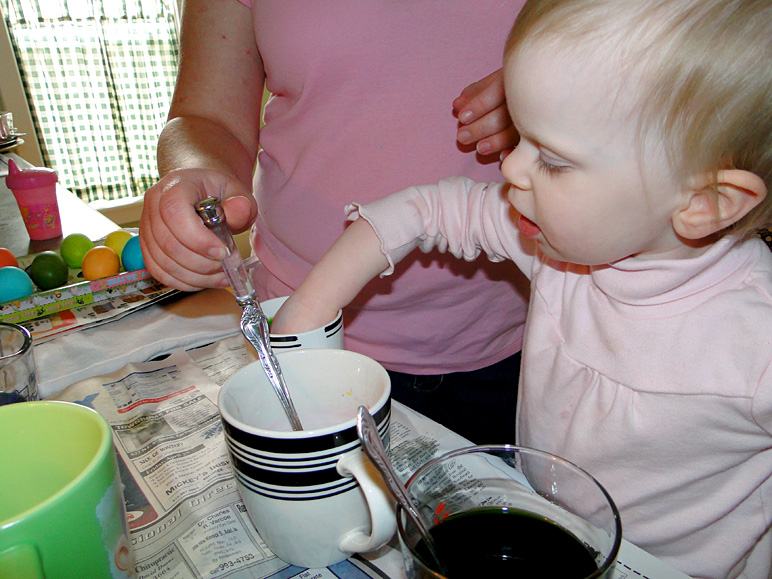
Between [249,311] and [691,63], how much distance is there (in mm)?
399

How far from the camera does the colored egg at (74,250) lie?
1.14 m

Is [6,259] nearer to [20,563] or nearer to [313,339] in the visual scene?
[313,339]

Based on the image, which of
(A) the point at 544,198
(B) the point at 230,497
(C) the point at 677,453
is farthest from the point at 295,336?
(C) the point at 677,453

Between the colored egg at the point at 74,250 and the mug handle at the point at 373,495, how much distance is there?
3.07 ft

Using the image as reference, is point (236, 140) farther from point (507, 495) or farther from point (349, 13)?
point (507, 495)

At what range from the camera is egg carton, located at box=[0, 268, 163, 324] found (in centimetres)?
91

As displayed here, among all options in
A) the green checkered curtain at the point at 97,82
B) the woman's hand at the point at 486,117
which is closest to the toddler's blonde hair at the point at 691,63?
the woman's hand at the point at 486,117

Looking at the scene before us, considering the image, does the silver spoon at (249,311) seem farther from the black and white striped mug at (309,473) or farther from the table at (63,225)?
the table at (63,225)

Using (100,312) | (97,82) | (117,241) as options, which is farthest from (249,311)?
(97,82)

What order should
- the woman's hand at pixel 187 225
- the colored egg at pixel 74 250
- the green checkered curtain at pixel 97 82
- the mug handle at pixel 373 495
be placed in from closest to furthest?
1. the mug handle at pixel 373 495
2. the woman's hand at pixel 187 225
3. the colored egg at pixel 74 250
4. the green checkered curtain at pixel 97 82

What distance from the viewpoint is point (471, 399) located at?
35.4 inches

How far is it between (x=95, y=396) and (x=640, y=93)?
2.12ft

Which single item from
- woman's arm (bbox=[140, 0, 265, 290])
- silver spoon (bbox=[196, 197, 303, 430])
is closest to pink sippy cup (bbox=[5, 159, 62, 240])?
woman's arm (bbox=[140, 0, 265, 290])

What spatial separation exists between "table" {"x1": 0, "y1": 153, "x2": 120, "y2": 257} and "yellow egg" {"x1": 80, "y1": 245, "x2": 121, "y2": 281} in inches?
8.4
